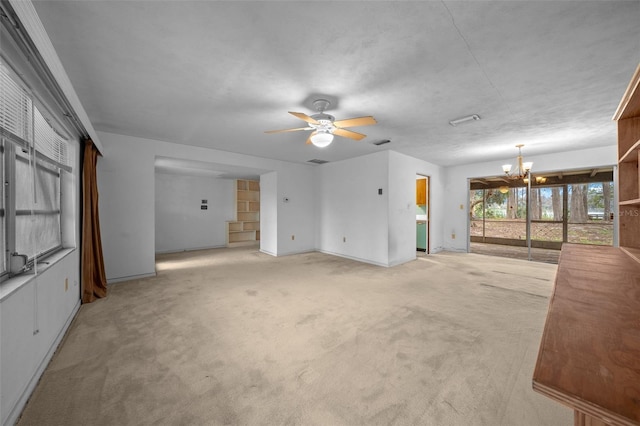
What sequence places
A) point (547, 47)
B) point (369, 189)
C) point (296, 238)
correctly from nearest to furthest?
1. point (547, 47)
2. point (369, 189)
3. point (296, 238)

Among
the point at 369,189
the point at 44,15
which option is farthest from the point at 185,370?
the point at 369,189

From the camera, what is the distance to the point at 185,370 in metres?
1.84

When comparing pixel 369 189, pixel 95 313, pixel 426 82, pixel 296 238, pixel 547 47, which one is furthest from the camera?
pixel 296 238

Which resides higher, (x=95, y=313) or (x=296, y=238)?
(x=296, y=238)

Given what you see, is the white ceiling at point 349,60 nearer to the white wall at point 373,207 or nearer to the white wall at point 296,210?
the white wall at point 373,207

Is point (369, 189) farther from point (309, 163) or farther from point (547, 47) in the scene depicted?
point (547, 47)

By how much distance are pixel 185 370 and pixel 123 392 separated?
360 millimetres

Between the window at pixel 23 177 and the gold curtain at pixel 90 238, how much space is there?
542mm

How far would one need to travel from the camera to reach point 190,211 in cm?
727

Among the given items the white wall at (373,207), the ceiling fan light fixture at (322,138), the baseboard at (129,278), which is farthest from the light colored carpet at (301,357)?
the ceiling fan light fixture at (322,138)

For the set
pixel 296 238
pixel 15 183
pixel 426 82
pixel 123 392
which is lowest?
pixel 123 392

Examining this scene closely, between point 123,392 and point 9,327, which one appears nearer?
point 9,327

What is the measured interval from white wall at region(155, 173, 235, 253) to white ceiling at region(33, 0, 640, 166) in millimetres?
3567

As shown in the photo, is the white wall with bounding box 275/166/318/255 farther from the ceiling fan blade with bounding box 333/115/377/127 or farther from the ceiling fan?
the ceiling fan blade with bounding box 333/115/377/127
